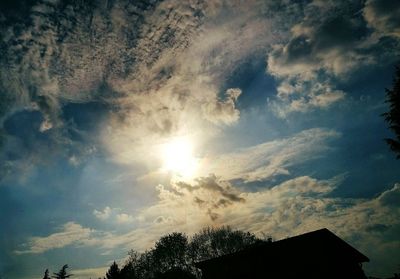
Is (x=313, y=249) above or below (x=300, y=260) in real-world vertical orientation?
above

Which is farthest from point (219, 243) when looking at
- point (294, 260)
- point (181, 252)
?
point (294, 260)

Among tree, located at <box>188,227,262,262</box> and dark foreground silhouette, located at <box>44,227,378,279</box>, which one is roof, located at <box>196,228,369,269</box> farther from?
tree, located at <box>188,227,262,262</box>

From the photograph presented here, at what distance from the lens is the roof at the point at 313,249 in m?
22.8

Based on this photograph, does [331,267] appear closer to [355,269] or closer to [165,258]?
[355,269]

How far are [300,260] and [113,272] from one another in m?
35.4

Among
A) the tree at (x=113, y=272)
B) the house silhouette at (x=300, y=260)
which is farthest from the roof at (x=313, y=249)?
the tree at (x=113, y=272)

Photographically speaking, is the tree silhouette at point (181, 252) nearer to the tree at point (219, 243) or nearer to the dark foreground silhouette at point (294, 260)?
the tree at point (219, 243)

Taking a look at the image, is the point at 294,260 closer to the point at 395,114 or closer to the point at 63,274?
the point at 395,114

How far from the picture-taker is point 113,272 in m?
46.6

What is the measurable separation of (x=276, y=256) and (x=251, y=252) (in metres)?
2.34

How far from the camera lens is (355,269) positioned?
22.4 m

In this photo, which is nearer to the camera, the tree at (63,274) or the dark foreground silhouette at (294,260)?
the dark foreground silhouette at (294,260)

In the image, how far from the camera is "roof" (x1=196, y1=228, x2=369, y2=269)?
22808 millimetres

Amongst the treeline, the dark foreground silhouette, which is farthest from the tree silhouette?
the dark foreground silhouette
